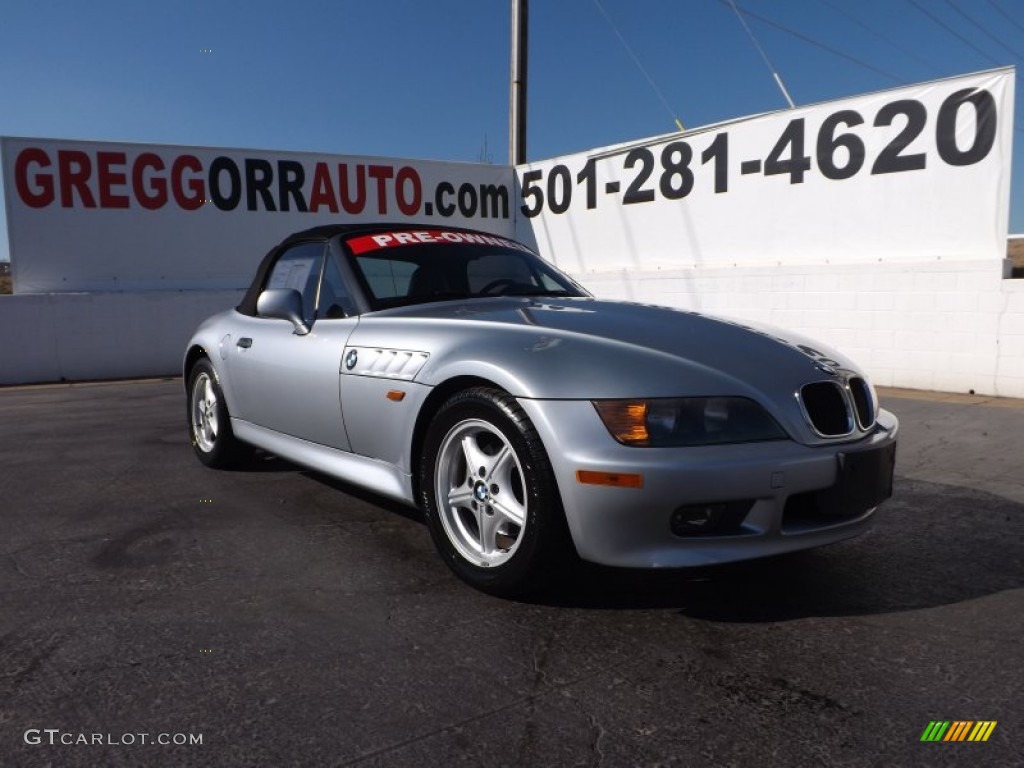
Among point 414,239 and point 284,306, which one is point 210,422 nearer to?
point 284,306

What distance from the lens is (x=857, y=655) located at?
96.3 inches

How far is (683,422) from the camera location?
256 cm

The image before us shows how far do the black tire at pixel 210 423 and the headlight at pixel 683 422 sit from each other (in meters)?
2.85

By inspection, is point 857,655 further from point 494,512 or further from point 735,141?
point 735,141

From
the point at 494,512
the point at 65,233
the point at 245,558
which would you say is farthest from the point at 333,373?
the point at 65,233

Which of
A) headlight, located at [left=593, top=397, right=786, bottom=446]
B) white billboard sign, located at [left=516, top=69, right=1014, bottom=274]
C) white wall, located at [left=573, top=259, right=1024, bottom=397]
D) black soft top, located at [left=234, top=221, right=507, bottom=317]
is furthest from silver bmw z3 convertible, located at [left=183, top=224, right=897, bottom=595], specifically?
white billboard sign, located at [left=516, top=69, right=1014, bottom=274]

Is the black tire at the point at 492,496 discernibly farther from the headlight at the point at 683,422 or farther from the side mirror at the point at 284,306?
the side mirror at the point at 284,306

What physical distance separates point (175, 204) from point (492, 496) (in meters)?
10.7

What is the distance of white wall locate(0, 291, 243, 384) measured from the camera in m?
11.0

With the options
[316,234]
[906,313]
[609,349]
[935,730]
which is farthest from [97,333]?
[935,730]

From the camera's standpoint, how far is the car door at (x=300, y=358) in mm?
3660

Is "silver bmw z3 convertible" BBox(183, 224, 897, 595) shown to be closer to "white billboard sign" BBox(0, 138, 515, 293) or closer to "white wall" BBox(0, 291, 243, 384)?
"white wall" BBox(0, 291, 243, 384)

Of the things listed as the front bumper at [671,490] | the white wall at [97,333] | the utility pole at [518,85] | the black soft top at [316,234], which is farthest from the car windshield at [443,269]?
the utility pole at [518,85]

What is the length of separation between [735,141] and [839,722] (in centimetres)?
978
